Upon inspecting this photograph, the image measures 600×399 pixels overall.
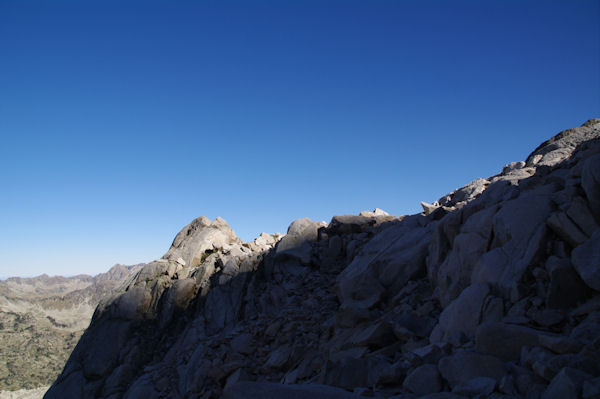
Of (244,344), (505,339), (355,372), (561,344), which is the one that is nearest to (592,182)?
(505,339)

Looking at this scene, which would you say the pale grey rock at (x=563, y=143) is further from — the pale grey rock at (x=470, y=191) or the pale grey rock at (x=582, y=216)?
the pale grey rock at (x=582, y=216)

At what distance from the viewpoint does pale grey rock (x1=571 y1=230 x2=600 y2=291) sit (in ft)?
22.5

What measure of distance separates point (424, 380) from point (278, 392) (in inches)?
115

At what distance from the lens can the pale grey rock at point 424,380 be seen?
22.0 feet

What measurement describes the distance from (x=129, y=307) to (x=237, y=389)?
1927 centimetres

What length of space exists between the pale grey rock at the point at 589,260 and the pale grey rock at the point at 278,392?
201 inches

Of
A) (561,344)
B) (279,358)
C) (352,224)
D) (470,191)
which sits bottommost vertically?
(279,358)

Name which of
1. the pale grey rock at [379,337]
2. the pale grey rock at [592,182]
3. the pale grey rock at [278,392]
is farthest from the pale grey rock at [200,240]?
the pale grey rock at [592,182]

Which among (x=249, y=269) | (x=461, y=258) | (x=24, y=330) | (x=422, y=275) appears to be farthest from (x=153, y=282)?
(x=24, y=330)

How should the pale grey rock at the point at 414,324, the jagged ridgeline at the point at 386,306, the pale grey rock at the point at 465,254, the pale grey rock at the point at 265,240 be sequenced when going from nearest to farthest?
the jagged ridgeline at the point at 386,306 < the pale grey rock at the point at 414,324 < the pale grey rock at the point at 465,254 < the pale grey rock at the point at 265,240

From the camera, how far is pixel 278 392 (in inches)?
293

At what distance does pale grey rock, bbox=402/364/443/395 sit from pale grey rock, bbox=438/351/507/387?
0.16m

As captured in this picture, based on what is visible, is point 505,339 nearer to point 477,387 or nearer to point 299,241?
point 477,387

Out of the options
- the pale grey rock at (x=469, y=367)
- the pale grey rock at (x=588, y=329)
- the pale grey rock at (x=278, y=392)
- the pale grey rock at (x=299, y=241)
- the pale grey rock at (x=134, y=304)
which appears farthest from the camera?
the pale grey rock at (x=134, y=304)
